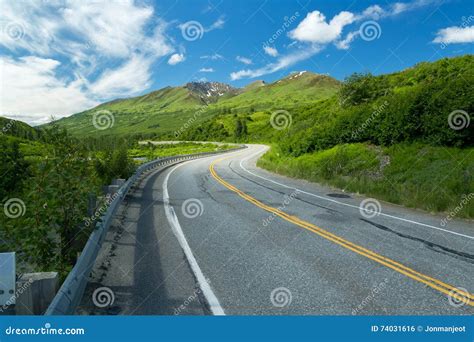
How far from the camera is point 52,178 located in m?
6.74

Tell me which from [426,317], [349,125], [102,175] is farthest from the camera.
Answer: [349,125]

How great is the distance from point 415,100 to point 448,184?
6.56 metres

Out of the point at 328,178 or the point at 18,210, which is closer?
the point at 18,210

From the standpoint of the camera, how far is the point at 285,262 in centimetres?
668

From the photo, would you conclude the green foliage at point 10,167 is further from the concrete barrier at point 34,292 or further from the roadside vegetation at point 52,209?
the concrete barrier at point 34,292

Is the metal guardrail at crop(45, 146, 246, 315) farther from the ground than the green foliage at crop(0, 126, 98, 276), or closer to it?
closer to it

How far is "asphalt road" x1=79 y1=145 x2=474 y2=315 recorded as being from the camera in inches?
197

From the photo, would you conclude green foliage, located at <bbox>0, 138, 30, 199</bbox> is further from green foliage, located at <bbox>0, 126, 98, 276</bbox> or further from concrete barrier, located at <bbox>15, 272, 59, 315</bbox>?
concrete barrier, located at <bbox>15, 272, 59, 315</bbox>

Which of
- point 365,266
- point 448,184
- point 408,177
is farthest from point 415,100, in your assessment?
point 365,266

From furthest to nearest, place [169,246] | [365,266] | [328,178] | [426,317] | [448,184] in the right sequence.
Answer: [328,178] < [448,184] < [169,246] < [365,266] < [426,317]

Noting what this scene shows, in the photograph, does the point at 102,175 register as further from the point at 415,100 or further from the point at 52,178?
the point at 415,100

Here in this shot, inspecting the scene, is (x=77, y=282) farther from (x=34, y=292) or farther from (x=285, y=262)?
(x=285, y=262)

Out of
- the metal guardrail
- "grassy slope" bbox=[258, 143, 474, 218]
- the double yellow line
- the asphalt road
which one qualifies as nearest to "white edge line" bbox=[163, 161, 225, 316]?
the asphalt road

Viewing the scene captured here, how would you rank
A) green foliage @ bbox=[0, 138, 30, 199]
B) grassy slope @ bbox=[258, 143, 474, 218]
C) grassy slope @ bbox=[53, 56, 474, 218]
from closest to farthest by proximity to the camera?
green foliage @ bbox=[0, 138, 30, 199] < grassy slope @ bbox=[258, 143, 474, 218] < grassy slope @ bbox=[53, 56, 474, 218]
